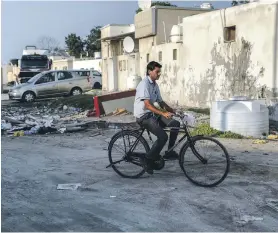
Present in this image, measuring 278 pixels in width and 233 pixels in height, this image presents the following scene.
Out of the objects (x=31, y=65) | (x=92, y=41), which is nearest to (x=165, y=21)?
(x=31, y=65)

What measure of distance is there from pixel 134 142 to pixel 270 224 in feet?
8.33

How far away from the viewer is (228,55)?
14.7 metres

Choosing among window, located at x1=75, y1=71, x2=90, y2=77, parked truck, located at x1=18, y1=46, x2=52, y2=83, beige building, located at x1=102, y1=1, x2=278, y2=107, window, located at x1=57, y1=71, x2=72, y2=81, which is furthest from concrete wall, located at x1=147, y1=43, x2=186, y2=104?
parked truck, located at x1=18, y1=46, x2=52, y2=83

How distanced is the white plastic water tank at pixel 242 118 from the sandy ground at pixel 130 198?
2.15m

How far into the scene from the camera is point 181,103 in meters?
18.2

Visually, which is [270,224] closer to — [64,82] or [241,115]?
[241,115]

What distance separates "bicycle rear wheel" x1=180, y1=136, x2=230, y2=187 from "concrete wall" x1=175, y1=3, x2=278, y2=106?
734 cm

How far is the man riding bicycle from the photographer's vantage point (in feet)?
19.9

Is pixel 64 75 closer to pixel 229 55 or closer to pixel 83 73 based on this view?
pixel 83 73

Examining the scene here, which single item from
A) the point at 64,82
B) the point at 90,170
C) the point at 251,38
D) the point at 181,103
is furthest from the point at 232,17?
the point at 64,82

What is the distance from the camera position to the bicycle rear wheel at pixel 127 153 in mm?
6434

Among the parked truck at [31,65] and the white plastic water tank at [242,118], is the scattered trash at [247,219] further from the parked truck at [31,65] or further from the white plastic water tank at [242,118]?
the parked truck at [31,65]

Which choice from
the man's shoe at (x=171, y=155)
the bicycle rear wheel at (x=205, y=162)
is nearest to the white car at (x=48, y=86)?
the man's shoe at (x=171, y=155)

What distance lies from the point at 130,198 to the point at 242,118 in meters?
5.65
